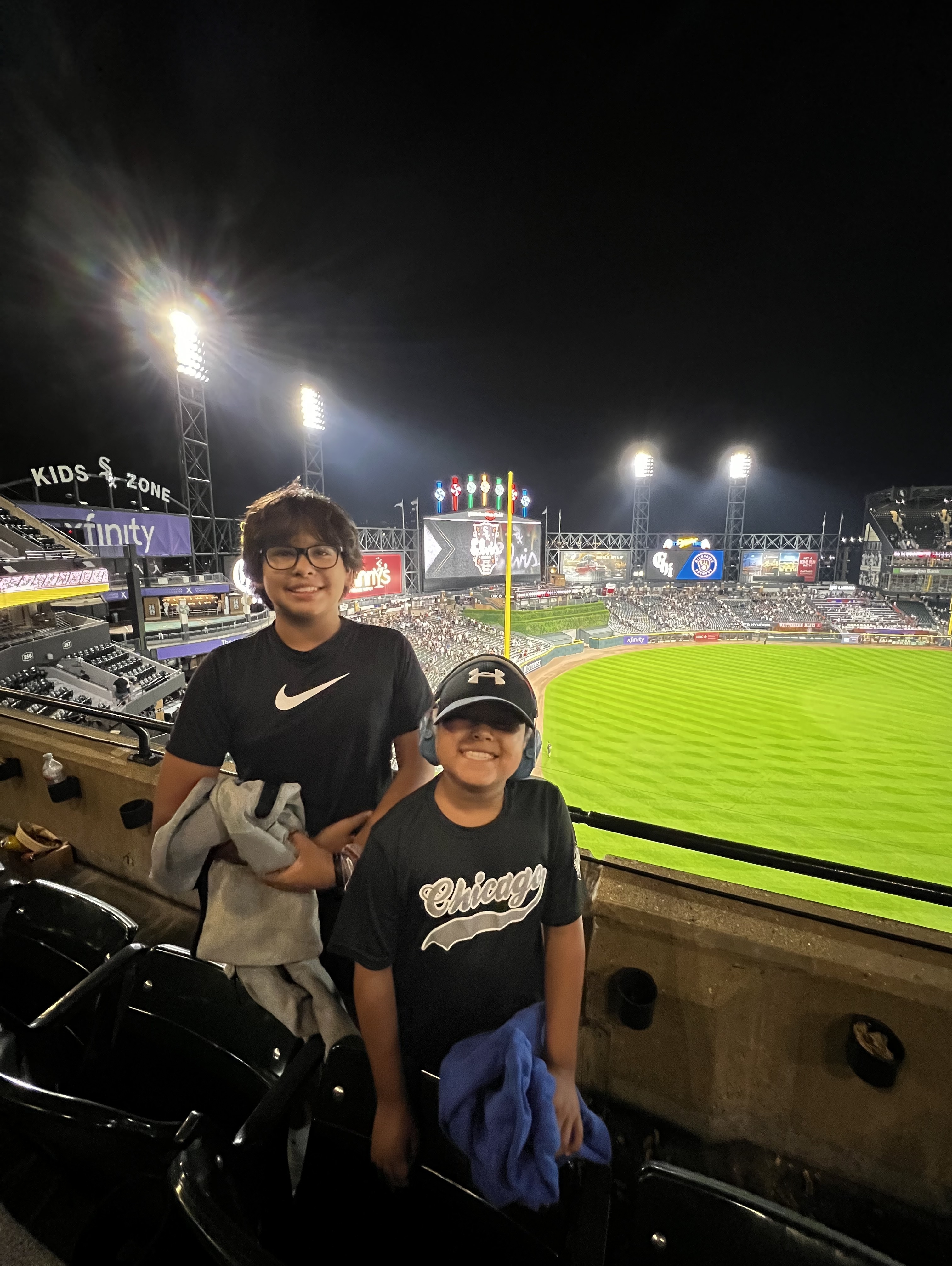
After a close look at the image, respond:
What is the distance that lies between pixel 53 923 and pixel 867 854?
13.0 m

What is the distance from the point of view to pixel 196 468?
24531mm

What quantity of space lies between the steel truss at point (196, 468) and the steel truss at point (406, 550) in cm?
786

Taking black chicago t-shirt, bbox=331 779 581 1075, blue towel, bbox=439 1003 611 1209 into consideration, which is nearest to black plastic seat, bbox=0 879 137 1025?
black chicago t-shirt, bbox=331 779 581 1075

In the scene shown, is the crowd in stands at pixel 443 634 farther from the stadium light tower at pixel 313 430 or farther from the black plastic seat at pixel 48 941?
the black plastic seat at pixel 48 941

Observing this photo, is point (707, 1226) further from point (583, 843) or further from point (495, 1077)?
point (583, 843)

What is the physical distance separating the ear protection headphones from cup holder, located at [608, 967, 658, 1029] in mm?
1040

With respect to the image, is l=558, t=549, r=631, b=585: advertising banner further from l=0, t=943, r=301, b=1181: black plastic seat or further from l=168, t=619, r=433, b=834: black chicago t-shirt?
l=0, t=943, r=301, b=1181: black plastic seat

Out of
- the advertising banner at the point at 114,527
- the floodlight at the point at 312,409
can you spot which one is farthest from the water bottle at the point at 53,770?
the floodlight at the point at 312,409

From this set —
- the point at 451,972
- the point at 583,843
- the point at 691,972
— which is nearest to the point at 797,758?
the point at 583,843

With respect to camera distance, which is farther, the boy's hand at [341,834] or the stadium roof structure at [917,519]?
the stadium roof structure at [917,519]

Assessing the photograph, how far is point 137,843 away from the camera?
3121 mm

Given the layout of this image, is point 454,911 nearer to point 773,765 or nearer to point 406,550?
point 773,765

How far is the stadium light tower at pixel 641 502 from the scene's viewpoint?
46.1m

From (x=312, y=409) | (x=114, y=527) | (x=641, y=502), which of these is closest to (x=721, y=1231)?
(x=114, y=527)
